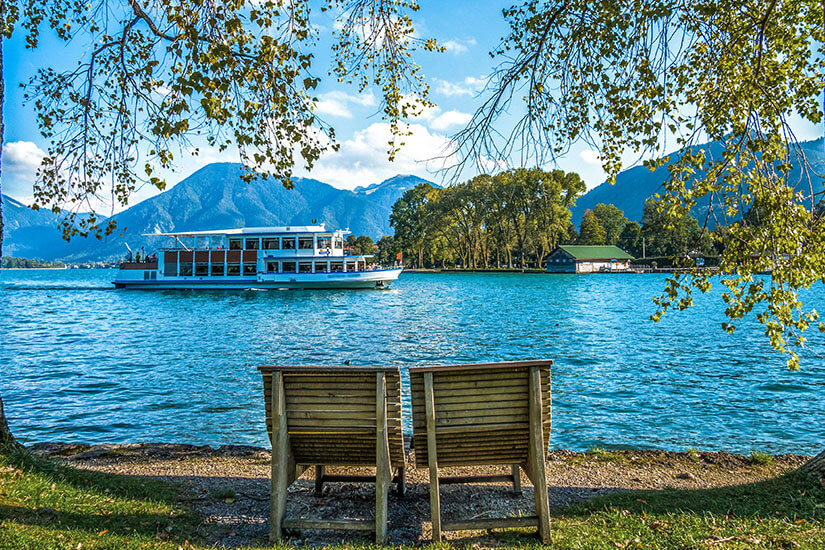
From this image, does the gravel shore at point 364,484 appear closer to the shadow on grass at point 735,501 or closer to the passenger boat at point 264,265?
the shadow on grass at point 735,501

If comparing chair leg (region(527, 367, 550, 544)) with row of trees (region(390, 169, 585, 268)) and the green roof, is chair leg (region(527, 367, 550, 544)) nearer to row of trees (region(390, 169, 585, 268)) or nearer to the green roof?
row of trees (region(390, 169, 585, 268))

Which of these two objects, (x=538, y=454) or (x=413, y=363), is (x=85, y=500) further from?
(x=413, y=363)

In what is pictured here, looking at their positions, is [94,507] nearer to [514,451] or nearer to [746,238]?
[514,451]

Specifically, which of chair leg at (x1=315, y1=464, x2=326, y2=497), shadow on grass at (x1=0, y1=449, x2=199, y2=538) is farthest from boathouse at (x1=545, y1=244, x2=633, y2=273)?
shadow on grass at (x1=0, y1=449, x2=199, y2=538)

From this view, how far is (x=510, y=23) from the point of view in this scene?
566 cm

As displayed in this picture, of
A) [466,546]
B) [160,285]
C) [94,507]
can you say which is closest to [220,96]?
[94,507]

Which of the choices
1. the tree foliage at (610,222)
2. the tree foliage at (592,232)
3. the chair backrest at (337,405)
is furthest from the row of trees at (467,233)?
the chair backrest at (337,405)

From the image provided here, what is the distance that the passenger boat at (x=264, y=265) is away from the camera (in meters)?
52.7

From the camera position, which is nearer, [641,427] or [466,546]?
[466,546]

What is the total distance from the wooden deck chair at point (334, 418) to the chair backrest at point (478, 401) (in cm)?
18

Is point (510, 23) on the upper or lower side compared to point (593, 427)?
upper

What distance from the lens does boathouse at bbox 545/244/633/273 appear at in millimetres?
96438

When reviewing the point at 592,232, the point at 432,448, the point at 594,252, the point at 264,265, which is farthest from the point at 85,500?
the point at 592,232

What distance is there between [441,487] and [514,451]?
130 centimetres
